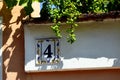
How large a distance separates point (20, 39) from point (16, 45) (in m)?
0.11

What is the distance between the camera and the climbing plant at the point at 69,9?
24.4ft

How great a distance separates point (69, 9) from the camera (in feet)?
24.7

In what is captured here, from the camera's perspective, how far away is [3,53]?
7.88 metres

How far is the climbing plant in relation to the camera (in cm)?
745

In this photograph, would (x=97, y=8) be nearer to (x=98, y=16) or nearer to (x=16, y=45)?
(x=98, y=16)

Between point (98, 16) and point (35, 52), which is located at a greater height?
point (98, 16)

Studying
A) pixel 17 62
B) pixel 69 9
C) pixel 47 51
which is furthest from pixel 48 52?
pixel 69 9

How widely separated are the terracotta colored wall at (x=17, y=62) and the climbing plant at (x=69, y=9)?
0.29 metres

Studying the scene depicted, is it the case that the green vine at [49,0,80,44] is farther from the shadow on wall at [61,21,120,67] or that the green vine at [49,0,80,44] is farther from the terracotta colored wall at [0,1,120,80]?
the terracotta colored wall at [0,1,120,80]

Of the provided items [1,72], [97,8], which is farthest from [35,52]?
[97,8]

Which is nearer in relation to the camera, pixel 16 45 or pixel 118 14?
pixel 118 14

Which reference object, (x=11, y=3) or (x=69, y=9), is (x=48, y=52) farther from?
(x=11, y=3)

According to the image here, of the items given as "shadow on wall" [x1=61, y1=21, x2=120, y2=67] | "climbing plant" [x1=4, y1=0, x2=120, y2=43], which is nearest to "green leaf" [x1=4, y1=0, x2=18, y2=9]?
"climbing plant" [x1=4, y1=0, x2=120, y2=43]

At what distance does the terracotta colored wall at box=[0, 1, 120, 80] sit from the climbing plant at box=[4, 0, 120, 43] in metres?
0.29
